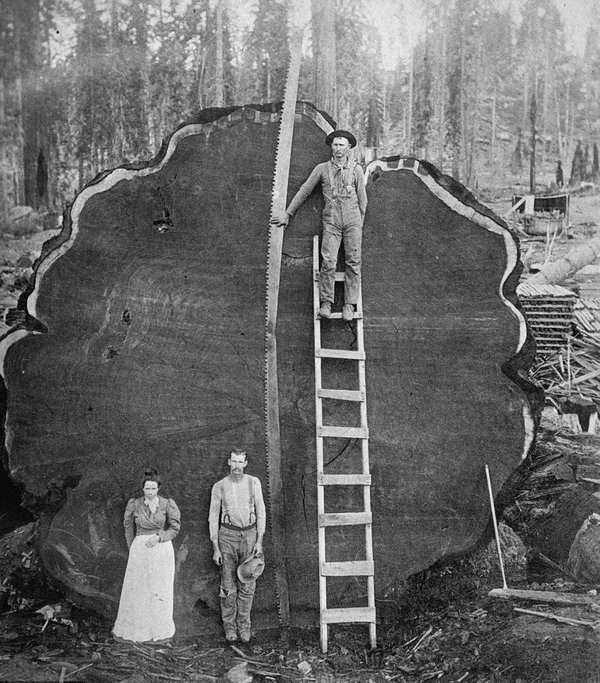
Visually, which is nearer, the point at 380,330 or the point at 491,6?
the point at 380,330

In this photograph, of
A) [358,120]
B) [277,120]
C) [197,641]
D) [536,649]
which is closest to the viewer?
[536,649]

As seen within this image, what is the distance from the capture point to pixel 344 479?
157 inches

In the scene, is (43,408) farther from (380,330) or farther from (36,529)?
(380,330)

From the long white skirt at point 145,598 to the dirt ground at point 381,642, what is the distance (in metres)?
0.09

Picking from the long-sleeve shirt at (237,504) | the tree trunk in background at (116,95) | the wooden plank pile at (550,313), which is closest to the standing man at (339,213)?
the long-sleeve shirt at (237,504)

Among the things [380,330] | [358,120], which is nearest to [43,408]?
[380,330]

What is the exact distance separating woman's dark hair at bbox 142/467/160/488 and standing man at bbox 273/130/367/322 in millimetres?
1407

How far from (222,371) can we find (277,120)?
1637mm

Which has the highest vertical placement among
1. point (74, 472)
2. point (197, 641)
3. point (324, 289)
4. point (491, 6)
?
point (491, 6)

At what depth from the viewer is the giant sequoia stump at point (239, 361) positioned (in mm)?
3980

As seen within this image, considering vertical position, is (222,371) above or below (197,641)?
above

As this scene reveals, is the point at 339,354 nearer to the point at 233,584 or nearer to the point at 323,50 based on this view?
the point at 233,584

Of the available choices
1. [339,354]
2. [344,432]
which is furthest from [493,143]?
[344,432]

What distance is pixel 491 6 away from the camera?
4992mm
